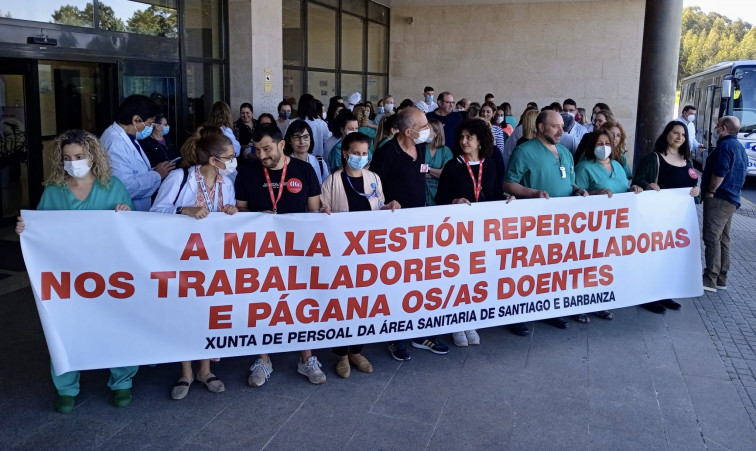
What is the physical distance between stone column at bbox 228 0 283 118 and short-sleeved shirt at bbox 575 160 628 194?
6.75 m

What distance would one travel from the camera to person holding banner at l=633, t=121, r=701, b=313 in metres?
6.22

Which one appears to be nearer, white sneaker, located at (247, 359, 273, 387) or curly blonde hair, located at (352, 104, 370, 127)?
white sneaker, located at (247, 359, 273, 387)

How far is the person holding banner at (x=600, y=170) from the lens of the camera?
19.2 ft

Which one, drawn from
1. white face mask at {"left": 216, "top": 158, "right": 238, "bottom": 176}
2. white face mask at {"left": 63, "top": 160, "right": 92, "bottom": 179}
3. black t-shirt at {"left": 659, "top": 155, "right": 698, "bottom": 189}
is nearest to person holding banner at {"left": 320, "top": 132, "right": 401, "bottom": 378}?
white face mask at {"left": 216, "top": 158, "right": 238, "bottom": 176}

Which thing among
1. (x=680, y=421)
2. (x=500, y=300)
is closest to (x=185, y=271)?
(x=500, y=300)

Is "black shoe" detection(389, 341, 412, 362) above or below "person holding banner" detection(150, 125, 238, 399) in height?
below

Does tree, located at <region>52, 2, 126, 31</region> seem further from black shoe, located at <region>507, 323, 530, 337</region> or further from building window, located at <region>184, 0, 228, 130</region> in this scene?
black shoe, located at <region>507, 323, 530, 337</region>

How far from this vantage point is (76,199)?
159 inches

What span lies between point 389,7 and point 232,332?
654 inches

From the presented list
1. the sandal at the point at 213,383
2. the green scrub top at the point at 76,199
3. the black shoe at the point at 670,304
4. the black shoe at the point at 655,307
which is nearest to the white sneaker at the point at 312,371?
the sandal at the point at 213,383

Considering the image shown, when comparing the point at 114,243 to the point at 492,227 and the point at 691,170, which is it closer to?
the point at 492,227

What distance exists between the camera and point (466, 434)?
3.93 metres

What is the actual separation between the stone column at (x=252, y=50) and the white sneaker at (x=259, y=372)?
24.0 feet

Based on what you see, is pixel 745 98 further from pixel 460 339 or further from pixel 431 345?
pixel 431 345
